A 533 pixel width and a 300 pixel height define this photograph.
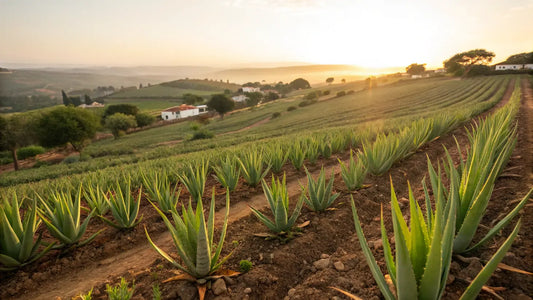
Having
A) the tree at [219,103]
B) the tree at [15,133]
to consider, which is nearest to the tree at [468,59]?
the tree at [219,103]

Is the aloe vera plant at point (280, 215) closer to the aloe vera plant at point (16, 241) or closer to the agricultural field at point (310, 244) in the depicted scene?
the agricultural field at point (310, 244)

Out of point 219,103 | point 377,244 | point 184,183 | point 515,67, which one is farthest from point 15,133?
point 515,67

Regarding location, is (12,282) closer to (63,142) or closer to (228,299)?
(228,299)

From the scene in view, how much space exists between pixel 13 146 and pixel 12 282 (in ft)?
120

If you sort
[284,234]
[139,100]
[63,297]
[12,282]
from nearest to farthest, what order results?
1. [63,297]
2. [12,282]
3. [284,234]
4. [139,100]

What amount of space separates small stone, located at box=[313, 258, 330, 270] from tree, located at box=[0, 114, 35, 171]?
3873 cm

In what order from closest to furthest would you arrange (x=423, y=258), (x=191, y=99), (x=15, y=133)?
1. (x=423, y=258)
2. (x=15, y=133)
3. (x=191, y=99)

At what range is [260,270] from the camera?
254 centimetres

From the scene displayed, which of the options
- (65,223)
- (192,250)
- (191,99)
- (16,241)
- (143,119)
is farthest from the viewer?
(191,99)

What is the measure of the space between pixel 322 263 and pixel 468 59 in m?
105

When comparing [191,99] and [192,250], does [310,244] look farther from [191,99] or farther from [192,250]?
[191,99]

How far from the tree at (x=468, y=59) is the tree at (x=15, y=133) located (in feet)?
331

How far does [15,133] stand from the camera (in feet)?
92.1

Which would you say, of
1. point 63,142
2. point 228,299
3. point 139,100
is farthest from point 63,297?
point 139,100
